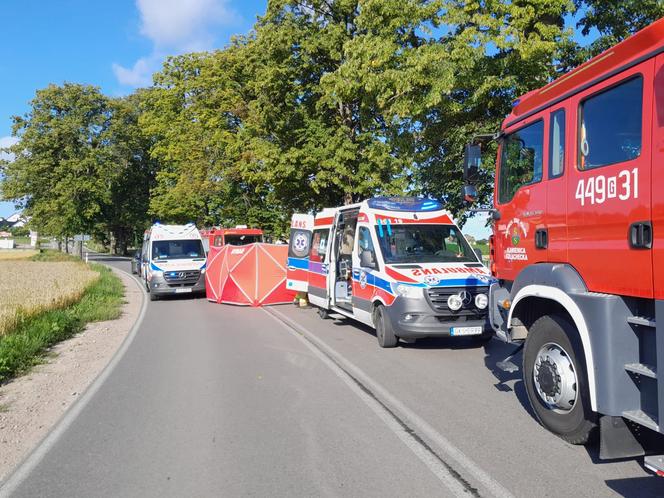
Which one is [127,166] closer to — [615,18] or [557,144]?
[615,18]

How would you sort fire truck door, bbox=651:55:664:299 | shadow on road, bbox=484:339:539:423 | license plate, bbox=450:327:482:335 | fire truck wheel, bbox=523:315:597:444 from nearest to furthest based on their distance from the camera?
fire truck door, bbox=651:55:664:299, fire truck wheel, bbox=523:315:597:444, shadow on road, bbox=484:339:539:423, license plate, bbox=450:327:482:335

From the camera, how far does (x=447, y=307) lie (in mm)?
8711

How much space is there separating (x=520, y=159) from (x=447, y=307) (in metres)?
3.48

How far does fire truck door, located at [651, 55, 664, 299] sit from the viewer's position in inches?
145

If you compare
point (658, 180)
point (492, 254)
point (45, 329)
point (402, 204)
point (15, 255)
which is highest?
point (402, 204)

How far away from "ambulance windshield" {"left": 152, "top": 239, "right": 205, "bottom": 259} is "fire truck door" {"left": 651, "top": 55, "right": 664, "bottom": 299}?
680 inches

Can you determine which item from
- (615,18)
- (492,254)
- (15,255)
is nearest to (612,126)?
(492,254)

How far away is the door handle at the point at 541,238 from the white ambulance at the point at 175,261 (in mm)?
14878

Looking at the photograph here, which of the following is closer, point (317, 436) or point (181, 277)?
point (317, 436)

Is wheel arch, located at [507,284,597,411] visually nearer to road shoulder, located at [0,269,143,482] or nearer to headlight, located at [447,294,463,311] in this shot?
headlight, located at [447,294,463,311]

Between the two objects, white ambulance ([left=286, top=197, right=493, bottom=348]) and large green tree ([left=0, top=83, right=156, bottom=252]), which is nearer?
white ambulance ([left=286, top=197, right=493, bottom=348])

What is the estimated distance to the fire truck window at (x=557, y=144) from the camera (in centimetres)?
492

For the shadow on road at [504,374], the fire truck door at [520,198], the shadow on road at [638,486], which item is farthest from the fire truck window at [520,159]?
the shadow on road at [638,486]

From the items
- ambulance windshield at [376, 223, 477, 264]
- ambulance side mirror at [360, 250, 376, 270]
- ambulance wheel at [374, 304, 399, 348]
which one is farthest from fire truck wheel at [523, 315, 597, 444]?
ambulance side mirror at [360, 250, 376, 270]
